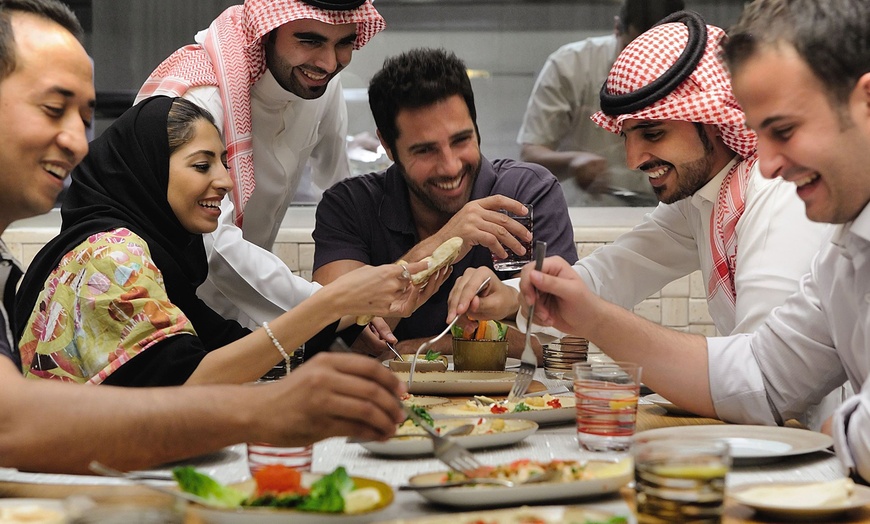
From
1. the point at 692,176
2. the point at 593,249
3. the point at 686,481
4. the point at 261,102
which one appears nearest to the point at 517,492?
the point at 686,481

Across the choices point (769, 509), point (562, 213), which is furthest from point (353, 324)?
point (769, 509)

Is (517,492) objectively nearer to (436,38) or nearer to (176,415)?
(176,415)

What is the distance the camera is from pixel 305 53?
3285 mm

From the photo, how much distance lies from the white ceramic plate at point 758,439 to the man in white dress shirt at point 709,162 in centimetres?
59

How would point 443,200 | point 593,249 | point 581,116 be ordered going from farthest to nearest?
1. point 581,116
2. point 593,249
3. point 443,200

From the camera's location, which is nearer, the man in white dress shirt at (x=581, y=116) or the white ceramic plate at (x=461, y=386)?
the white ceramic plate at (x=461, y=386)

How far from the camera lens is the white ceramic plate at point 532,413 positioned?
1834mm

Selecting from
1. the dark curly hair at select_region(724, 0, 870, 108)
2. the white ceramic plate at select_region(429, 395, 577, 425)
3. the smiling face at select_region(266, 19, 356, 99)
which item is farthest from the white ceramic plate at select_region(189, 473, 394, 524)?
the smiling face at select_region(266, 19, 356, 99)

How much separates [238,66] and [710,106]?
5.02ft

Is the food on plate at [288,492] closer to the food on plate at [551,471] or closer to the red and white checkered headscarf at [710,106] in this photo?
the food on plate at [551,471]

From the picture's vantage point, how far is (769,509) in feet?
4.08

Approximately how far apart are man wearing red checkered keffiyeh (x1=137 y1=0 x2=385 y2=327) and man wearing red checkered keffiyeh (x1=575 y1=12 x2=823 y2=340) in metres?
1.06

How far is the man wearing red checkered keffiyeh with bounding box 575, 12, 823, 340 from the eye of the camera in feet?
7.47

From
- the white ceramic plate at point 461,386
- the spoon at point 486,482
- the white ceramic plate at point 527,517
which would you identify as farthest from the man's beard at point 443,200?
the white ceramic plate at point 527,517
